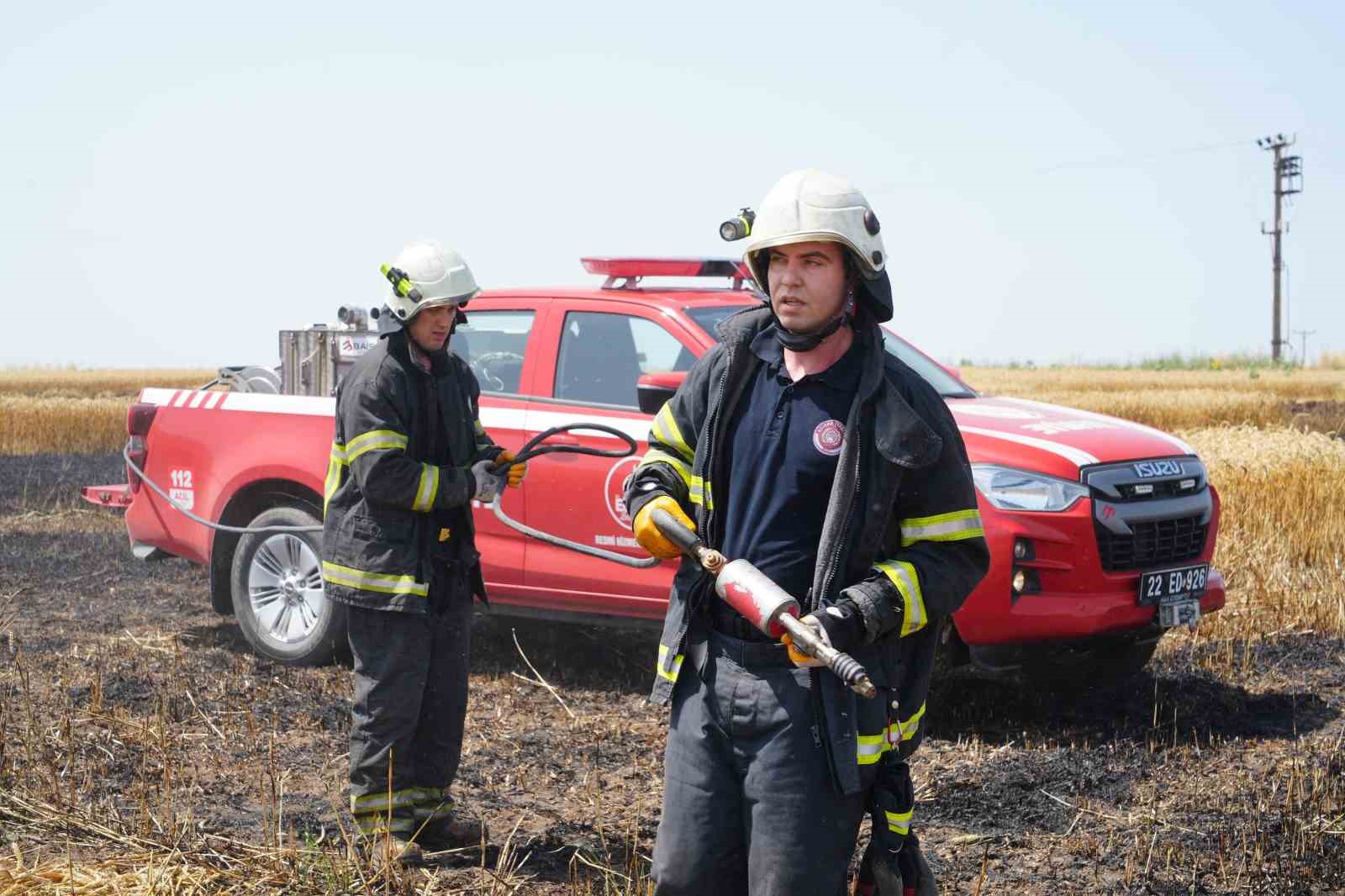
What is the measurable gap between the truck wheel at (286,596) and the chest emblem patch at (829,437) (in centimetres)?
461

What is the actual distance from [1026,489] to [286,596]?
3747 millimetres

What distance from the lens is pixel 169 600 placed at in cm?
948

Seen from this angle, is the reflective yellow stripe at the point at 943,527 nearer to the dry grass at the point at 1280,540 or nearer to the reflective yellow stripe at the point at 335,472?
the reflective yellow stripe at the point at 335,472

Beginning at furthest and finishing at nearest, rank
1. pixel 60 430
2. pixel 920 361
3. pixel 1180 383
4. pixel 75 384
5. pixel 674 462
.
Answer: pixel 75 384, pixel 1180 383, pixel 60 430, pixel 920 361, pixel 674 462

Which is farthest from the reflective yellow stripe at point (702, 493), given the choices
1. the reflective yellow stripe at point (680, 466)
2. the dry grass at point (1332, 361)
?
the dry grass at point (1332, 361)

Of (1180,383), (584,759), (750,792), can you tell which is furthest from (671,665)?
(1180,383)

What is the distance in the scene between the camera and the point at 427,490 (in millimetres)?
4531

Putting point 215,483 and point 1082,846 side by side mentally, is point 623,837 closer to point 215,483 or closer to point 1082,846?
point 1082,846

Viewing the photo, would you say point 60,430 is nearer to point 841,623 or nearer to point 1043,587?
point 1043,587

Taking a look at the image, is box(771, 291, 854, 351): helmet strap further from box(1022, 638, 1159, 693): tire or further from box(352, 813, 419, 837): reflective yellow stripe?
box(1022, 638, 1159, 693): tire

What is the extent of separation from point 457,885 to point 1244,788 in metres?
2.95

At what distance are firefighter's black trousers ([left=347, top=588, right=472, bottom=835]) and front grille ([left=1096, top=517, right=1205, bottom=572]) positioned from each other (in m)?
2.73

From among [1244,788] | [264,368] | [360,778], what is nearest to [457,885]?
[360,778]

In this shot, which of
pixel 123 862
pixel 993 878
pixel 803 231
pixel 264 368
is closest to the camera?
pixel 803 231
